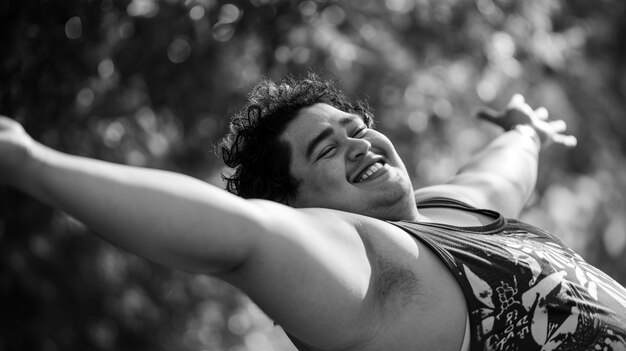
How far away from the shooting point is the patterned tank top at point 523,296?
74.5 inches

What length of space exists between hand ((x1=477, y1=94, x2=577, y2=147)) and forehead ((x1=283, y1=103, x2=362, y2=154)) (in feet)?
3.59

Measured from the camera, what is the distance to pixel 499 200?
278 cm

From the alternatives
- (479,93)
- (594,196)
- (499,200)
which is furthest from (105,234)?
(594,196)

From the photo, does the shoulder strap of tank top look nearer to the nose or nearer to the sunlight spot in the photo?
the nose

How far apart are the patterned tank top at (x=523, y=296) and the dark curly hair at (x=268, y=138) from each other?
1.45 ft

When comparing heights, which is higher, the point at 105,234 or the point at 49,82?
the point at 105,234

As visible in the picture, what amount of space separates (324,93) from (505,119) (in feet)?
3.48

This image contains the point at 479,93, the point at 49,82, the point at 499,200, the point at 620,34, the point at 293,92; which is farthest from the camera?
the point at 620,34

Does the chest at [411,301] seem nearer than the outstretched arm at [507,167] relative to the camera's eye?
Yes

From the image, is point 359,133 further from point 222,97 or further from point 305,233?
point 222,97

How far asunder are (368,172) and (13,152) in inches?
40.9

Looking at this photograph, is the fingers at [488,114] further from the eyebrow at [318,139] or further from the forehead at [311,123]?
the eyebrow at [318,139]

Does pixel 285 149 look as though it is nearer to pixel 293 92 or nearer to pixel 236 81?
pixel 293 92

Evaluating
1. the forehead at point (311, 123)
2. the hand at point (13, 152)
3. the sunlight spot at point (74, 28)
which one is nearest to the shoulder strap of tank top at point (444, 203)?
the forehead at point (311, 123)
